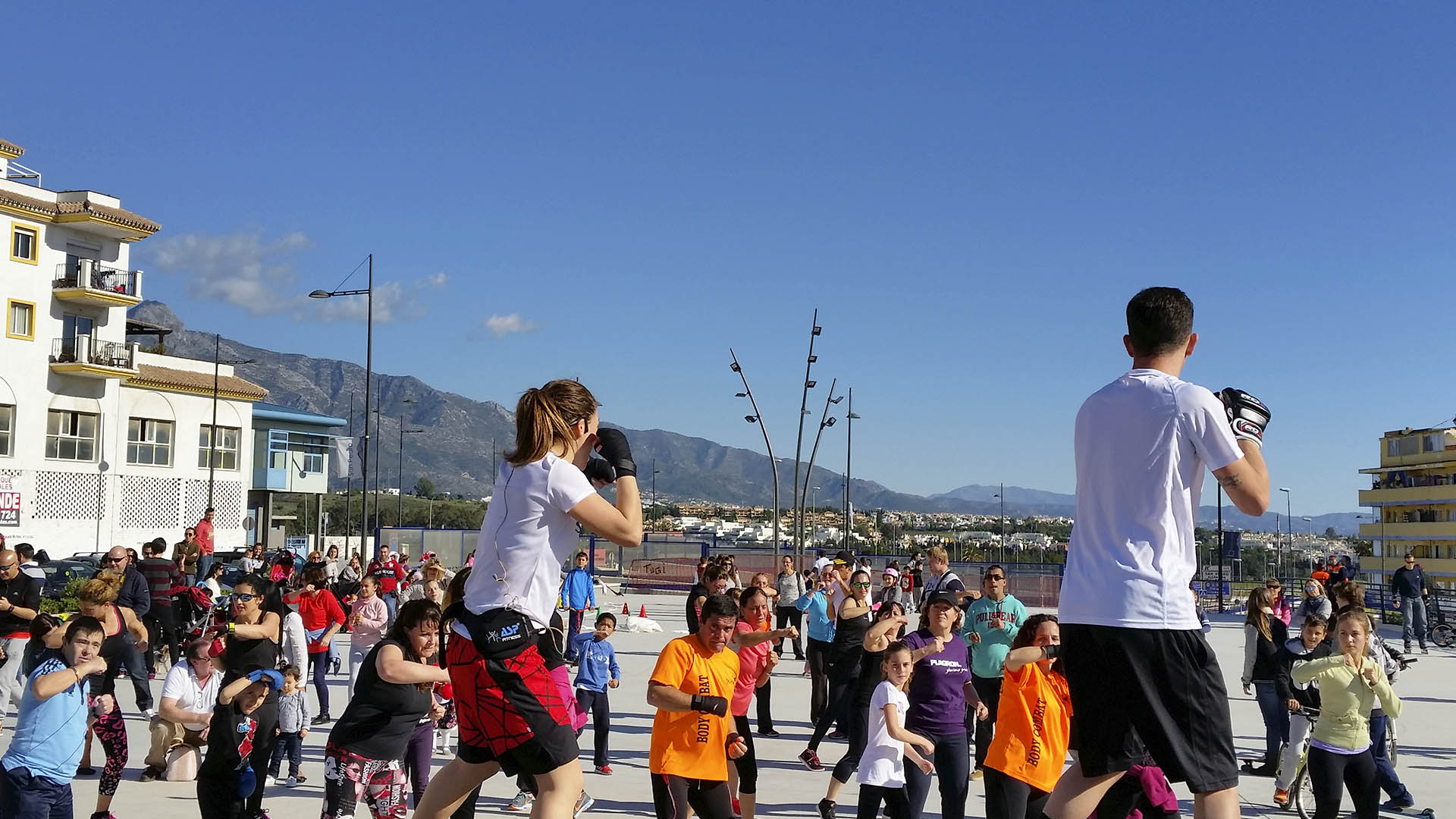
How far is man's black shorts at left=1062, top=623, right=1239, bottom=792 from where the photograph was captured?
10.9 feet

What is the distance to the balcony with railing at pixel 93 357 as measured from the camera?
44.1 metres

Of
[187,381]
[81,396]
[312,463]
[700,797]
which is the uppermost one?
[187,381]

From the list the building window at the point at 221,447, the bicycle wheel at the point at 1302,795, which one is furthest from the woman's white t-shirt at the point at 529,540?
the building window at the point at 221,447

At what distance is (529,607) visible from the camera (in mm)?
3977

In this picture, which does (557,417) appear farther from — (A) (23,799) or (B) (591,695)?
(B) (591,695)

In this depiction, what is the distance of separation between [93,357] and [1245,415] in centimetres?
4827

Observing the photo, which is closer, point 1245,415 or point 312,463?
point 1245,415

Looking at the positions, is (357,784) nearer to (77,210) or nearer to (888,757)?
(888,757)

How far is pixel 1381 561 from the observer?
81.6 meters

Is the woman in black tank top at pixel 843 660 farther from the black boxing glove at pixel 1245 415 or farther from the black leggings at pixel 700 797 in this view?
the black boxing glove at pixel 1245 415

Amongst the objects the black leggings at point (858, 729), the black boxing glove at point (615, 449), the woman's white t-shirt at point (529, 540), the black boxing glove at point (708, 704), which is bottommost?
the black leggings at point (858, 729)

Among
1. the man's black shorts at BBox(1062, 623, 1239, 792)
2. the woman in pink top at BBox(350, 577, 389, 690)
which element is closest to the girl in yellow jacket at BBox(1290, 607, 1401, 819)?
the man's black shorts at BBox(1062, 623, 1239, 792)

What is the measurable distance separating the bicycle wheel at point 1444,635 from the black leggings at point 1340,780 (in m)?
21.8

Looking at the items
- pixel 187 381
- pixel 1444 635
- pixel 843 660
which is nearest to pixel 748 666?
pixel 843 660
